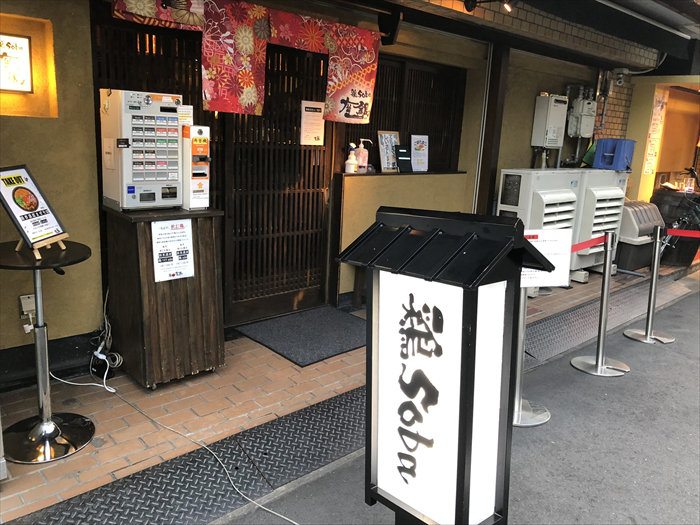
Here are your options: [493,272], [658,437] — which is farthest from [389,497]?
[658,437]

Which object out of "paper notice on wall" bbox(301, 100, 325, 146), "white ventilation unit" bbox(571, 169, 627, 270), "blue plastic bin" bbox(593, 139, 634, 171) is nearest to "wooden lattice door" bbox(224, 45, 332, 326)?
"paper notice on wall" bbox(301, 100, 325, 146)

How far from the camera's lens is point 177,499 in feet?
10.3

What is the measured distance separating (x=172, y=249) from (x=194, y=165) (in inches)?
27.0

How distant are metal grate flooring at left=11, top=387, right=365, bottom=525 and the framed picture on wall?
3.47 meters

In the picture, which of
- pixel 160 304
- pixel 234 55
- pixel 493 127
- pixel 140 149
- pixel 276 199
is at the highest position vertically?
pixel 234 55

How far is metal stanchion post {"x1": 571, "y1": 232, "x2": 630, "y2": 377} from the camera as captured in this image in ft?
17.2

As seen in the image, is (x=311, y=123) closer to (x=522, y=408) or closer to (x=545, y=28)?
(x=545, y=28)

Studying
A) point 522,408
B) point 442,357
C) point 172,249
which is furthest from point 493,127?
point 442,357

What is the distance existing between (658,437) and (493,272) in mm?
3231

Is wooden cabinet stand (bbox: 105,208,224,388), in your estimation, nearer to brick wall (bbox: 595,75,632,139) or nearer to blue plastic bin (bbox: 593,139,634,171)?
blue plastic bin (bbox: 593,139,634,171)

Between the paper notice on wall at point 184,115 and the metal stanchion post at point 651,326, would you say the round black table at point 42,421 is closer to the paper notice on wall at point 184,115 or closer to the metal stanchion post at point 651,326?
the paper notice on wall at point 184,115

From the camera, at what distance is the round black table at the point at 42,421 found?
3.44 m

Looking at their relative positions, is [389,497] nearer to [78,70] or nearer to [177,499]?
[177,499]

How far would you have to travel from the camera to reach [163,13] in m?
4.14
